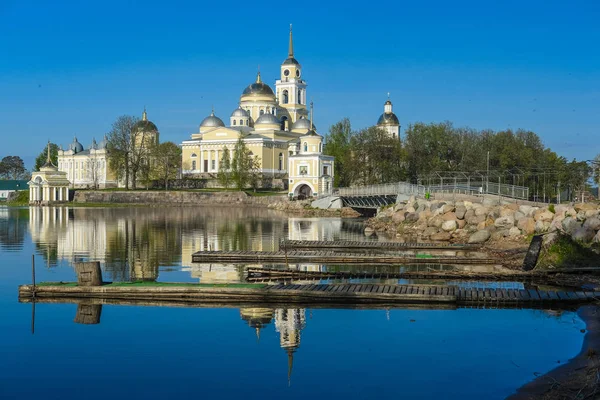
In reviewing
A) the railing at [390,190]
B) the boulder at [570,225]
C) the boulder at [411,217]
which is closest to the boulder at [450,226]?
the boulder at [411,217]

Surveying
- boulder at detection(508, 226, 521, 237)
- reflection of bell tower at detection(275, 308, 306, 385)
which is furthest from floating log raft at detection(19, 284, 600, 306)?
boulder at detection(508, 226, 521, 237)

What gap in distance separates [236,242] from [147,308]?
63.0 ft

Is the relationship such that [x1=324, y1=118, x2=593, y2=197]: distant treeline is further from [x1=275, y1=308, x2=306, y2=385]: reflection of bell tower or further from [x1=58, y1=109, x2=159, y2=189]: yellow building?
[x1=275, y1=308, x2=306, y2=385]: reflection of bell tower

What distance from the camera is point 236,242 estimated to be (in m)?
37.8

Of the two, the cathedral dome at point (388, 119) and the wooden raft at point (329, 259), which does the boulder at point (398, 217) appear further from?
the cathedral dome at point (388, 119)

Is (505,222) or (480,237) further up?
(505,222)

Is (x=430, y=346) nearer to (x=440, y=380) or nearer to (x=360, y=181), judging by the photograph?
(x=440, y=380)

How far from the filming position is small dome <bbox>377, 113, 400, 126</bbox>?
384 feet

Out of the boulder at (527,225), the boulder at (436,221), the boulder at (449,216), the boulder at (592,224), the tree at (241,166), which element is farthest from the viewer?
the tree at (241,166)

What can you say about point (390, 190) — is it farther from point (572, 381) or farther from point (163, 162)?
point (572, 381)

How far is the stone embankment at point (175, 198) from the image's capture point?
85.2 meters

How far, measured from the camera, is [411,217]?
1805 inches

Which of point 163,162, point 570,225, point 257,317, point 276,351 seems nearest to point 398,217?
point 570,225

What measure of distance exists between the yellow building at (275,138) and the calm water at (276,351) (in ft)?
200
